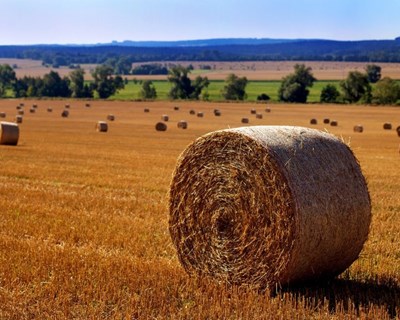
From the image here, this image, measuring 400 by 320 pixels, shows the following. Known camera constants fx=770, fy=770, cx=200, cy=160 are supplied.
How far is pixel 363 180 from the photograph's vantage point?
884 centimetres

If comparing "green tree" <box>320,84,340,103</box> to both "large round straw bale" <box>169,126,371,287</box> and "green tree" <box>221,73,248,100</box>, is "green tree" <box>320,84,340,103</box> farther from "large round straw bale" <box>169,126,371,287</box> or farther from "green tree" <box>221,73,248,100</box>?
"large round straw bale" <box>169,126,371,287</box>

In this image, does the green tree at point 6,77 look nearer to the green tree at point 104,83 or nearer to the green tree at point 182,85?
the green tree at point 104,83

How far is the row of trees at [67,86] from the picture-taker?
109000 mm

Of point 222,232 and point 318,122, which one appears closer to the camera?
point 222,232

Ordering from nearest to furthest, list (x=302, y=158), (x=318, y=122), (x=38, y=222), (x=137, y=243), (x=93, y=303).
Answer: (x=93, y=303) < (x=302, y=158) < (x=137, y=243) < (x=38, y=222) < (x=318, y=122)

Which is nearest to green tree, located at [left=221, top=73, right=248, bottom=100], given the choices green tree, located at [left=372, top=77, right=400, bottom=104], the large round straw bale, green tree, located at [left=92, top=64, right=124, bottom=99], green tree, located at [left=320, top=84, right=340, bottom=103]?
green tree, located at [left=320, top=84, right=340, bottom=103]

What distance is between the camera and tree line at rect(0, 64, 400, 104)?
92062 mm

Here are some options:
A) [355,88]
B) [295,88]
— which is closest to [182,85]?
[295,88]

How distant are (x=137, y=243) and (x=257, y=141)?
3.07 metres

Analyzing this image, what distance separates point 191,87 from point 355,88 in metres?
28.7

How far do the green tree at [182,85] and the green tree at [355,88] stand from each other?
79.1 ft

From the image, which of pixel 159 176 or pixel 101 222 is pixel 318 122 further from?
pixel 101 222

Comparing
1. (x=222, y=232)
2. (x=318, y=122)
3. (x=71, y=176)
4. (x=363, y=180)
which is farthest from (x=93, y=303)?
(x=318, y=122)

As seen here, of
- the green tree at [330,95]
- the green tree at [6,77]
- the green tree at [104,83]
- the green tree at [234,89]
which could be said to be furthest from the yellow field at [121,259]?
the green tree at [6,77]
